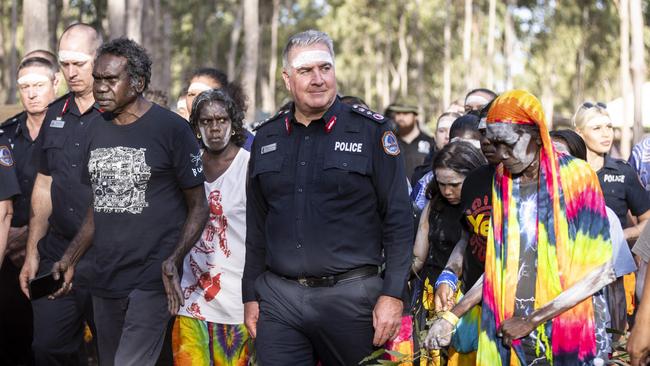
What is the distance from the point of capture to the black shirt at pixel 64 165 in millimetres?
6316

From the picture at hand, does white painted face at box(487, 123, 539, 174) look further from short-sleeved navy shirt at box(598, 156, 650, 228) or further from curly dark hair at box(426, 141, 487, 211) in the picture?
short-sleeved navy shirt at box(598, 156, 650, 228)

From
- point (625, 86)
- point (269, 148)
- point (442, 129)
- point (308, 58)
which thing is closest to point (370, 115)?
point (308, 58)

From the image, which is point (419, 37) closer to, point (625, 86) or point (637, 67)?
point (625, 86)

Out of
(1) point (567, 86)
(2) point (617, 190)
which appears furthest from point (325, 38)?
(1) point (567, 86)

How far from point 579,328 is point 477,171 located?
42.6 inches

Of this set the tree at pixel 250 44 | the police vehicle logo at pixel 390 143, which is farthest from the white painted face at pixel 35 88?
the tree at pixel 250 44

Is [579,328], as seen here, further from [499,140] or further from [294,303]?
[294,303]

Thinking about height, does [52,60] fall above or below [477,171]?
above

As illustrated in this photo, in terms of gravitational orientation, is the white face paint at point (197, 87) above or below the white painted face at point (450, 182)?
above

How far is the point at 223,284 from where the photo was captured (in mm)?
6703

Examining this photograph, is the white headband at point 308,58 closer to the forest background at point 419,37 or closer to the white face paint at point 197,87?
the white face paint at point 197,87

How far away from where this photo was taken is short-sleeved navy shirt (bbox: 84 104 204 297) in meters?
5.62

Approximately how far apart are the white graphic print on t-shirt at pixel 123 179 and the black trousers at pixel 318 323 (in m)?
1.06

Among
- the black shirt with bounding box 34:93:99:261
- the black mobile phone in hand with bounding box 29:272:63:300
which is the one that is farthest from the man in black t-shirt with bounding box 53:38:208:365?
the black shirt with bounding box 34:93:99:261
